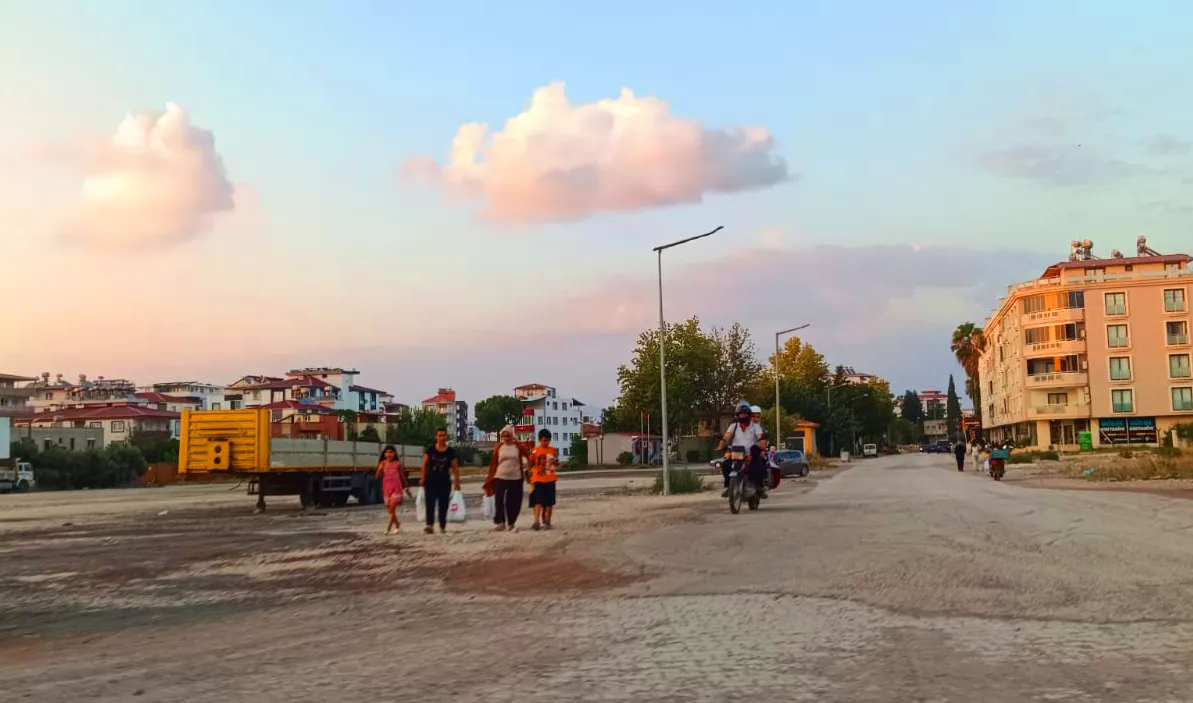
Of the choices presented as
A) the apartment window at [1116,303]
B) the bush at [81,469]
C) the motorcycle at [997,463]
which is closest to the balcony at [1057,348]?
the apartment window at [1116,303]

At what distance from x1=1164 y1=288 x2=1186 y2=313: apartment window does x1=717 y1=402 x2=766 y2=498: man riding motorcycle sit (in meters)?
69.7

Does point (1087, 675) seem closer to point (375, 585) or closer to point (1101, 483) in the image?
point (375, 585)

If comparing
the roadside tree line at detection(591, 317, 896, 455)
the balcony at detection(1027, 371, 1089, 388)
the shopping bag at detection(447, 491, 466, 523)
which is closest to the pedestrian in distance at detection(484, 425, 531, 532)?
the shopping bag at detection(447, 491, 466, 523)

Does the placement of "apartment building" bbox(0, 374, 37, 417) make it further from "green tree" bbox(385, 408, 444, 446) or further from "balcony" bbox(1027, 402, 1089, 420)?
"balcony" bbox(1027, 402, 1089, 420)

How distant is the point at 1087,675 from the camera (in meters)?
5.75

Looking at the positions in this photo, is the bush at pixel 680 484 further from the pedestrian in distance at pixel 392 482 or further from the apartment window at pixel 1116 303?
the apartment window at pixel 1116 303

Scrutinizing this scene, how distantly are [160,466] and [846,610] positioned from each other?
249 feet

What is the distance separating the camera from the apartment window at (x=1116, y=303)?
76956mm

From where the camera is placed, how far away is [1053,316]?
79.6 m

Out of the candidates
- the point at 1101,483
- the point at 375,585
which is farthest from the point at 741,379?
the point at 375,585

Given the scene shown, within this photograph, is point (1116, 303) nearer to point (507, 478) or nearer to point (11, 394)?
point (507, 478)

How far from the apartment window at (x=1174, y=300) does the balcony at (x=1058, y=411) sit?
9.44 metres

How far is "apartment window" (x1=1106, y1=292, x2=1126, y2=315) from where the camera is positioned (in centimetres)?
7696

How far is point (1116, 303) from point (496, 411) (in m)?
103
